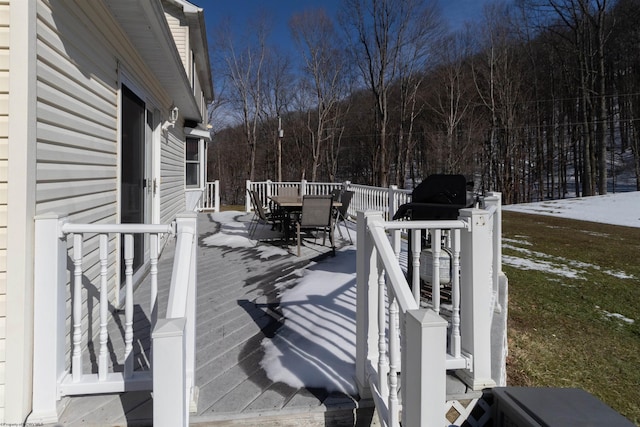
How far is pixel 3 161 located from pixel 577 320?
5099 millimetres

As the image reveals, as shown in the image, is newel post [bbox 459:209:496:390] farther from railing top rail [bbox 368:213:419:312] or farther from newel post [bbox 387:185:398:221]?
newel post [bbox 387:185:398:221]

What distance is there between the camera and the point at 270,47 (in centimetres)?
2081

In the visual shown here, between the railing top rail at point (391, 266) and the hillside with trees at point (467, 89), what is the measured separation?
15288 millimetres

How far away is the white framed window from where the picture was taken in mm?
9530

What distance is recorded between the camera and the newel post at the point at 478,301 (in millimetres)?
2041

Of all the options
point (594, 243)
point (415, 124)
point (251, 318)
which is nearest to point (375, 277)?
point (251, 318)

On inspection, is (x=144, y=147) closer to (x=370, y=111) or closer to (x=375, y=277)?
(x=375, y=277)

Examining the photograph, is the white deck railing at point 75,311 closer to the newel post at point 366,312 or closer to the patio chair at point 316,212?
the newel post at point 366,312

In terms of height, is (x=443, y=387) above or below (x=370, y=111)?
below

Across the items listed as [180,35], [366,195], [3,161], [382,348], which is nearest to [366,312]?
[382,348]

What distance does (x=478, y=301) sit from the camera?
81.3 inches

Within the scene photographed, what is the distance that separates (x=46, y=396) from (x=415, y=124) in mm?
23917

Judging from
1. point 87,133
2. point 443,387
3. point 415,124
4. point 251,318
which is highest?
point 415,124

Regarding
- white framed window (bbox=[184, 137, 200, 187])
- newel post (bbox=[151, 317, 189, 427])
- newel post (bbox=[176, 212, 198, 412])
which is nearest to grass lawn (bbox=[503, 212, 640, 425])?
newel post (bbox=[176, 212, 198, 412])
